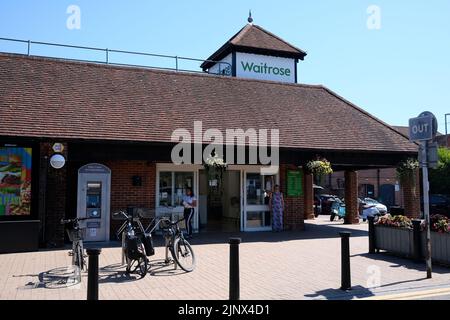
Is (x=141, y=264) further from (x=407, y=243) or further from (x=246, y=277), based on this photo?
(x=407, y=243)

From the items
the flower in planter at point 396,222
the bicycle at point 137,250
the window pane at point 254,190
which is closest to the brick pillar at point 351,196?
the window pane at point 254,190

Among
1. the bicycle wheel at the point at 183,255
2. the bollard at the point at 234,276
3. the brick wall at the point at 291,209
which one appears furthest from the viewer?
the brick wall at the point at 291,209

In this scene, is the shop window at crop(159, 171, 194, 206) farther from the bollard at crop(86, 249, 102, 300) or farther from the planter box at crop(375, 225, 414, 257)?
the bollard at crop(86, 249, 102, 300)

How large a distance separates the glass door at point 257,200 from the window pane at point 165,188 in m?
2.79

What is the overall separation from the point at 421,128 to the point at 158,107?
30.1 ft

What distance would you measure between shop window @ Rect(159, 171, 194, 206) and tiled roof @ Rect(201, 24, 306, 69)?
9.78m

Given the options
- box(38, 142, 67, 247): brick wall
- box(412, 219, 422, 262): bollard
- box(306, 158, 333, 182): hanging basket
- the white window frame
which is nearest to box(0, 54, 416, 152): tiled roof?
box(306, 158, 333, 182): hanging basket

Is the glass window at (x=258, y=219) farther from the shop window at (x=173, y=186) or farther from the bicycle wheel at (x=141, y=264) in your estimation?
the bicycle wheel at (x=141, y=264)

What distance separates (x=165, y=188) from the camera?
1532 cm

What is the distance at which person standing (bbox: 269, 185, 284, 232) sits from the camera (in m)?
16.2

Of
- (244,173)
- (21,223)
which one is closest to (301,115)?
(244,173)

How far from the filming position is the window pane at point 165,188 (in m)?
15.2

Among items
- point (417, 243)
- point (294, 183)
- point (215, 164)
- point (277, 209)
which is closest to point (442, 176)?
point (294, 183)
